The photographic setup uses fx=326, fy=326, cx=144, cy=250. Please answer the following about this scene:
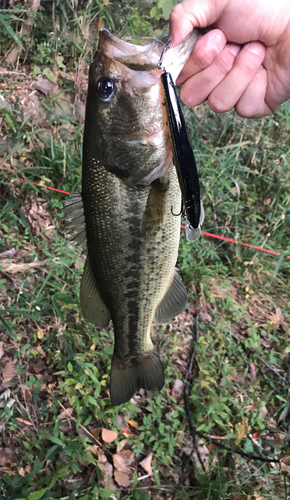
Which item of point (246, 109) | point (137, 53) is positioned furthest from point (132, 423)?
point (137, 53)

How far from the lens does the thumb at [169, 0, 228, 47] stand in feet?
4.45

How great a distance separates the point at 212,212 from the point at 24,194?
7.83 feet

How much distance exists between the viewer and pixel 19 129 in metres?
3.50

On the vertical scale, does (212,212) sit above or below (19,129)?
below

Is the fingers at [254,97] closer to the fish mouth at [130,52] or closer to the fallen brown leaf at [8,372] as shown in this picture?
the fish mouth at [130,52]

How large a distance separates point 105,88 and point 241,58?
972 mm

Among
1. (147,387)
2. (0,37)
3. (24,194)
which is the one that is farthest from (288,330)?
(0,37)

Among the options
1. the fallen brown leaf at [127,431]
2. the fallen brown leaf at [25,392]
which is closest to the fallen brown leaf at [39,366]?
the fallen brown leaf at [25,392]

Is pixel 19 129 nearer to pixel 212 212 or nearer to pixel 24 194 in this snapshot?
pixel 24 194

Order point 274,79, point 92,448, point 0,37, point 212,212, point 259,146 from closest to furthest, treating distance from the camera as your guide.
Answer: point 274,79 → point 92,448 → point 0,37 → point 212,212 → point 259,146

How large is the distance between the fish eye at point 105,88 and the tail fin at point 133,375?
1.43 meters

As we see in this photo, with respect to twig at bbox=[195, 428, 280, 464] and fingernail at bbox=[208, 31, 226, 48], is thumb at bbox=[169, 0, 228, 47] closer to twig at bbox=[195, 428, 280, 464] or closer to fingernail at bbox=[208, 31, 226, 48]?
fingernail at bbox=[208, 31, 226, 48]

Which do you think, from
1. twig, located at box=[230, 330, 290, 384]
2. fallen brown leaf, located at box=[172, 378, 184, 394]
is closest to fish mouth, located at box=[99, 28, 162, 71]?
fallen brown leaf, located at box=[172, 378, 184, 394]

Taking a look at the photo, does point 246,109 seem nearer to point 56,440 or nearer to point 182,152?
point 182,152
